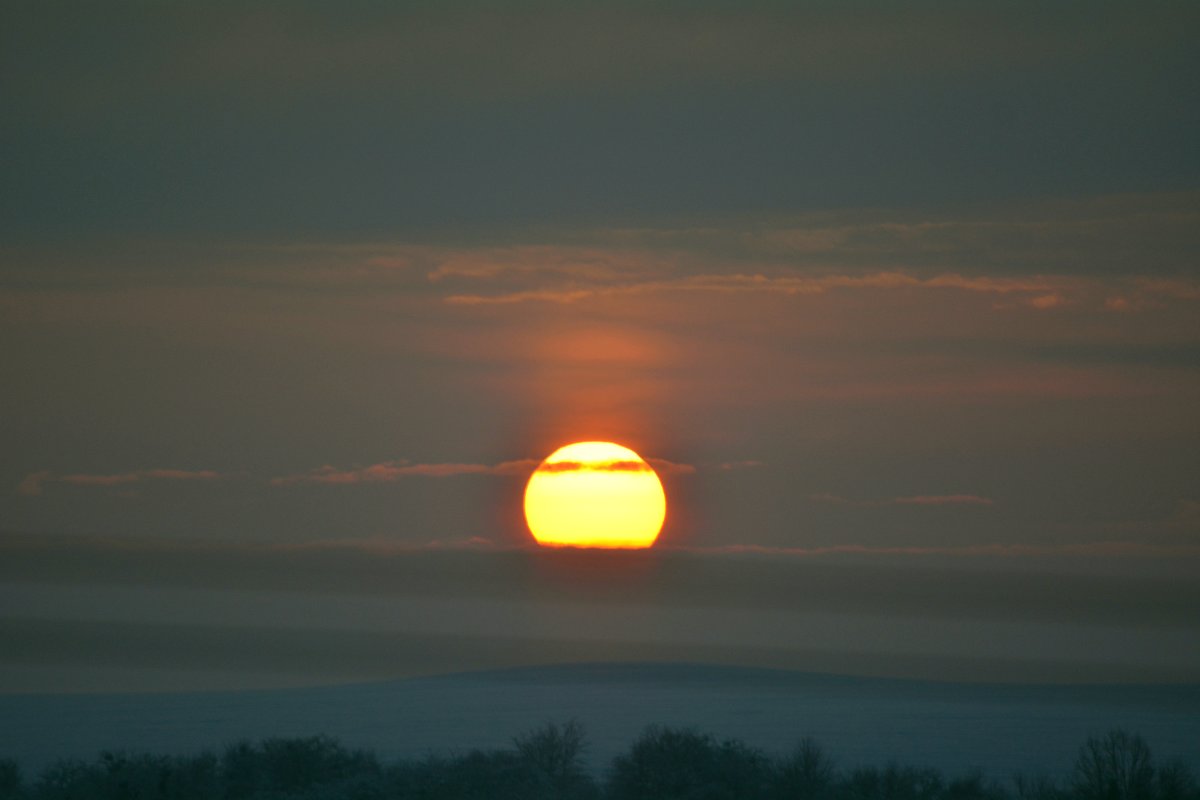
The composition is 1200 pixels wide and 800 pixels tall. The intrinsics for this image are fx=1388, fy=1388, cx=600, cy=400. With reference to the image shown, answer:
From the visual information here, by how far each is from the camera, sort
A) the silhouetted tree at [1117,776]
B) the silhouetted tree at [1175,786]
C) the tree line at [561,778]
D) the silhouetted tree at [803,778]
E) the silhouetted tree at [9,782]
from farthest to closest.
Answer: the silhouetted tree at [9,782], the silhouetted tree at [803,778], the tree line at [561,778], the silhouetted tree at [1117,776], the silhouetted tree at [1175,786]

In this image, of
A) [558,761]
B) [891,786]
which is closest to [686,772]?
[558,761]

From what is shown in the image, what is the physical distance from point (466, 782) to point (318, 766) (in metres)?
3.37

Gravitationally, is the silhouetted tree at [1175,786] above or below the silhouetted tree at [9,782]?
above

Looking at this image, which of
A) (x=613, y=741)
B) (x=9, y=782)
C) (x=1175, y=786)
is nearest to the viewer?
(x=1175, y=786)

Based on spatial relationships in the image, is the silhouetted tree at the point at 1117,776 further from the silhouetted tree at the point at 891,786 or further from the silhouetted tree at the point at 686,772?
the silhouetted tree at the point at 686,772

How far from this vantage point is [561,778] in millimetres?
18062

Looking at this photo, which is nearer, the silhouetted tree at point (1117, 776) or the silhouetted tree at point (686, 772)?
the silhouetted tree at point (1117, 776)

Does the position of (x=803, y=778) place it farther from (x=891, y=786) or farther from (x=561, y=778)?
(x=561, y=778)

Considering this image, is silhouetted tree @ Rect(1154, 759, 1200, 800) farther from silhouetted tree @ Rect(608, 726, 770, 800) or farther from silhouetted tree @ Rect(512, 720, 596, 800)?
silhouetted tree @ Rect(512, 720, 596, 800)

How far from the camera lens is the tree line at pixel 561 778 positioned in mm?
17047

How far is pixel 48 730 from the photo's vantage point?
37.0 m

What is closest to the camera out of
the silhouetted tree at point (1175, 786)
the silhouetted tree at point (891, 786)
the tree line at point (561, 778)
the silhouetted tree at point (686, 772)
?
the silhouetted tree at point (1175, 786)

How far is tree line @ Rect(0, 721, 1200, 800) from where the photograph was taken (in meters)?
17.0

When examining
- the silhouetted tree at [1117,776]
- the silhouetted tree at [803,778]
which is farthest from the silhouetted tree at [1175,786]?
the silhouetted tree at [803,778]
